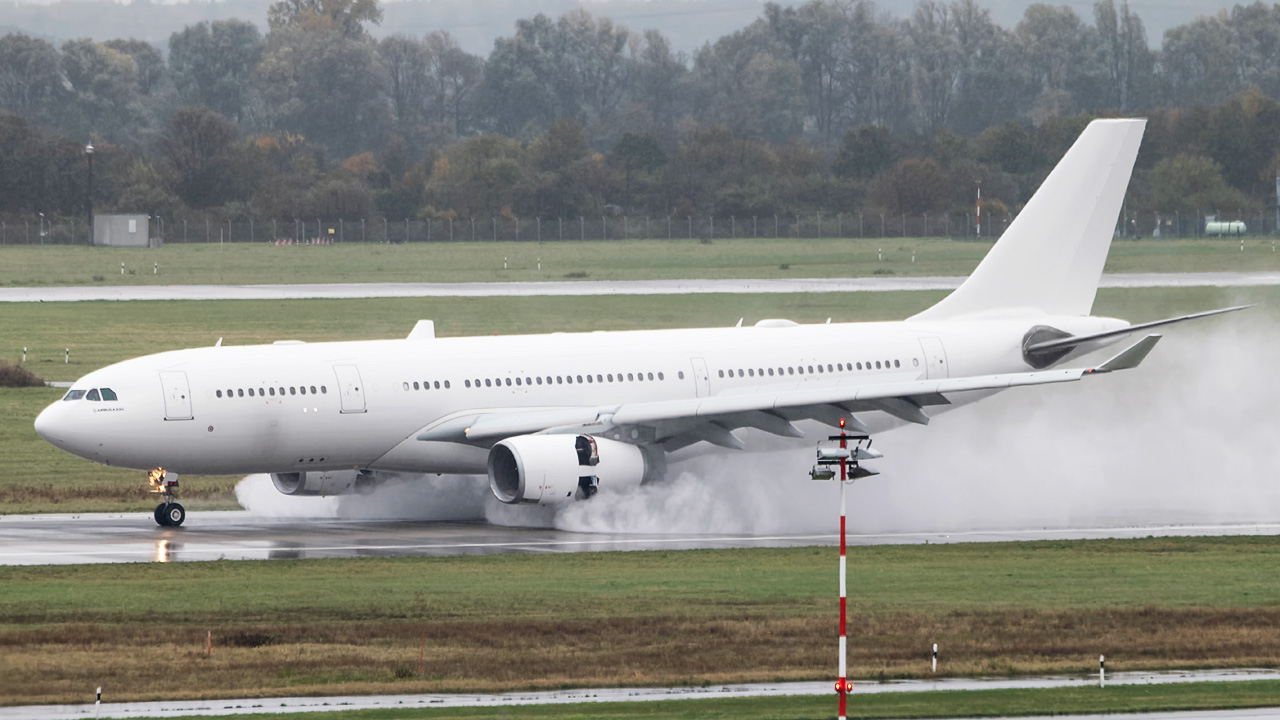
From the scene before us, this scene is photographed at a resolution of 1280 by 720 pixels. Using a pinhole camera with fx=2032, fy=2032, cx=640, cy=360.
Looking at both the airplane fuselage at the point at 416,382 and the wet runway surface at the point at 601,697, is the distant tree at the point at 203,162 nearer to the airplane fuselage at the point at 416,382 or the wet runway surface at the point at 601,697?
the airplane fuselage at the point at 416,382

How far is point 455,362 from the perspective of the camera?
43000 millimetres

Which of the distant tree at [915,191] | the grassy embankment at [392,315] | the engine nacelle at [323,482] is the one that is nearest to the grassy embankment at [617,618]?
the engine nacelle at [323,482]

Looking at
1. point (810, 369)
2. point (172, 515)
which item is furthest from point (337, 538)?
point (810, 369)

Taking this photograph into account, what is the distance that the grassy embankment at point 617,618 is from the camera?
2539 cm

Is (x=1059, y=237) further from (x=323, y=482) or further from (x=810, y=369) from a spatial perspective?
(x=323, y=482)

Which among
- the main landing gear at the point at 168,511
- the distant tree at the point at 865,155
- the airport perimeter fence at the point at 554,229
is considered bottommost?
the main landing gear at the point at 168,511

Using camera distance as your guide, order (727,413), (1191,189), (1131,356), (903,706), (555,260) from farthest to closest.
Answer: (1191,189) → (555,260) → (727,413) → (1131,356) → (903,706)

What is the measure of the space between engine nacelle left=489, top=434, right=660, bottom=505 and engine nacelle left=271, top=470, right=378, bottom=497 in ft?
12.3

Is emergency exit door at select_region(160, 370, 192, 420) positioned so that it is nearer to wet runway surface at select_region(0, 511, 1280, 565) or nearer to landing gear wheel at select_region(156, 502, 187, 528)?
wet runway surface at select_region(0, 511, 1280, 565)

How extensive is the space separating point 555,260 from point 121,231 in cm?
3462

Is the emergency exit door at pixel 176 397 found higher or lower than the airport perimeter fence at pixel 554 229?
lower

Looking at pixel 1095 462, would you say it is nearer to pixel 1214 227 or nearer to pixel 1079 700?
pixel 1079 700

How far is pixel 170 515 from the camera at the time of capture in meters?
41.7

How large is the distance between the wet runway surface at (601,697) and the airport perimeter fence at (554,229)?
366 ft
